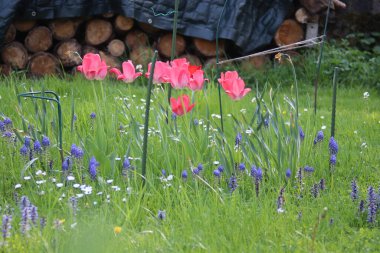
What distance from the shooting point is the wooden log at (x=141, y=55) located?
664cm

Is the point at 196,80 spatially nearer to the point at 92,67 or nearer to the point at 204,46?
the point at 92,67

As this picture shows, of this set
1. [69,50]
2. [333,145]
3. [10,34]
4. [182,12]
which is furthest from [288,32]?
[333,145]

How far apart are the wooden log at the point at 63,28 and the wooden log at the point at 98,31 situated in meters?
0.13

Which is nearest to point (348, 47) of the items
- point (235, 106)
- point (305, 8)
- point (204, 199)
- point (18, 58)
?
point (305, 8)

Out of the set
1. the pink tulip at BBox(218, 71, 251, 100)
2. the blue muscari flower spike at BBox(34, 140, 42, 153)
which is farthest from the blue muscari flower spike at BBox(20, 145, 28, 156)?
the pink tulip at BBox(218, 71, 251, 100)

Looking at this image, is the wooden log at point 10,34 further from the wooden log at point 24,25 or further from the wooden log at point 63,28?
the wooden log at point 63,28

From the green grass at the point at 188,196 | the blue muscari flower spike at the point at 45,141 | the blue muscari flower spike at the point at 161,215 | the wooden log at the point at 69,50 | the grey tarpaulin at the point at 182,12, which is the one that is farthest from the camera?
the wooden log at the point at 69,50

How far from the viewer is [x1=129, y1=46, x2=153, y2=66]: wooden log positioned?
664cm

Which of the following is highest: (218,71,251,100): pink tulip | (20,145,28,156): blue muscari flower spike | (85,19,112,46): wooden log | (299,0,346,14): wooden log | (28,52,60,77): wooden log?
(299,0,346,14): wooden log

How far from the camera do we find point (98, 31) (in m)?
6.79

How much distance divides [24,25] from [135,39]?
995 millimetres

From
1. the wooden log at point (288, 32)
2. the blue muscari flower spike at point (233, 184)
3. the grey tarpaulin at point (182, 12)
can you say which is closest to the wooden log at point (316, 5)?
the wooden log at point (288, 32)

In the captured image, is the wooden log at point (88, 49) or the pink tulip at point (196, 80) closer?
the pink tulip at point (196, 80)

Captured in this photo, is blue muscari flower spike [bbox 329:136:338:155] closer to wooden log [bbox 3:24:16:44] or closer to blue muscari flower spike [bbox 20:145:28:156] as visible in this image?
blue muscari flower spike [bbox 20:145:28:156]
